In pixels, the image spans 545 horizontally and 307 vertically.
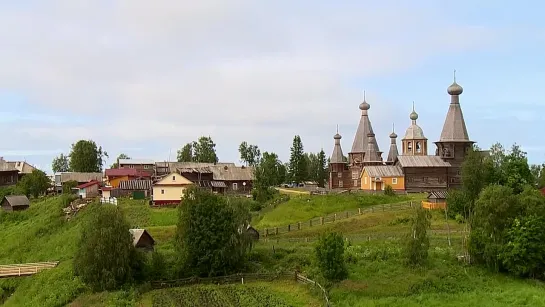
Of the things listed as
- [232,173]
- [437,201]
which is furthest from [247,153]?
[437,201]

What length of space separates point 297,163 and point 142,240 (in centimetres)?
5171

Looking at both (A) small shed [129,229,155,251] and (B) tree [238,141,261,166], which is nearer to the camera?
(A) small shed [129,229,155,251]

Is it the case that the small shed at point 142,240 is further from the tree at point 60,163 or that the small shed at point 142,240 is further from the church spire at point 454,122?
the tree at point 60,163

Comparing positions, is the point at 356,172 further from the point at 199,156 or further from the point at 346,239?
the point at 199,156

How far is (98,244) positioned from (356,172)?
147 ft

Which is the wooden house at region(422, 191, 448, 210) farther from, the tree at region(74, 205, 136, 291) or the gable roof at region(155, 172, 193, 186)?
the tree at region(74, 205, 136, 291)

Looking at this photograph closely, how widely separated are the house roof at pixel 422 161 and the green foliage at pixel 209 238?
32.8 m

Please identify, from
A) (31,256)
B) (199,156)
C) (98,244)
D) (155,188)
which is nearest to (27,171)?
(199,156)

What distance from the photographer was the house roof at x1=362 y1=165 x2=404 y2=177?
64.0 meters

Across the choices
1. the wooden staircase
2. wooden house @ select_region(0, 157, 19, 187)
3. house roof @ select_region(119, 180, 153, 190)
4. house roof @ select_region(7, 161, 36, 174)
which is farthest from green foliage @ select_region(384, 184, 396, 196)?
house roof @ select_region(7, 161, 36, 174)

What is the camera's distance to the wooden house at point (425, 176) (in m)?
63.8

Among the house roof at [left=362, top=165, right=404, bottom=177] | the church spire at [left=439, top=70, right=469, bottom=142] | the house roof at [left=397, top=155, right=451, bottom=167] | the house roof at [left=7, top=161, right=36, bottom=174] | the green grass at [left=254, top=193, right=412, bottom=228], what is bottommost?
the green grass at [left=254, top=193, right=412, bottom=228]

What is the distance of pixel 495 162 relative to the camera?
5866 cm

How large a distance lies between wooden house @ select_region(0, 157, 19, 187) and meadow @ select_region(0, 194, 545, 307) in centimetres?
3404
